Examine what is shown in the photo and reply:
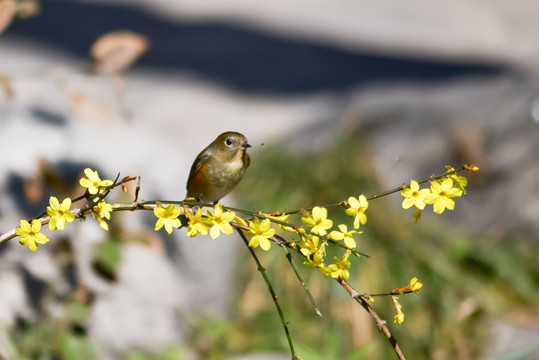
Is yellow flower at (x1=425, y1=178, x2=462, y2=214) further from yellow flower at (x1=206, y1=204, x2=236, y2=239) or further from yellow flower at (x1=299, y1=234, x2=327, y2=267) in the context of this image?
yellow flower at (x1=206, y1=204, x2=236, y2=239)

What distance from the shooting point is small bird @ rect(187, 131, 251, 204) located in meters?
1.17

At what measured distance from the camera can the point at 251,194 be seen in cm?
354

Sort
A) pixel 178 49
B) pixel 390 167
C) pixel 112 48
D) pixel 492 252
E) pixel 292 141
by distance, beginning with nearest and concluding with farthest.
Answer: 1. pixel 112 48
2. pixel 492 252
3. pixel 390 167
4. pixel 292 141
5. pixel 178 49

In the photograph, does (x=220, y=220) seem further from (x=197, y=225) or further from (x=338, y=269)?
(x=338, y=269)

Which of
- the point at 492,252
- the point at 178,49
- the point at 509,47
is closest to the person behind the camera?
the point at 492,252

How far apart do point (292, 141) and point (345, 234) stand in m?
3.37

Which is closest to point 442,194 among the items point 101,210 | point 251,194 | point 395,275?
point 101,210

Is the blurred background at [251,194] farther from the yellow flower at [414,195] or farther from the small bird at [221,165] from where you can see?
the yellow flower at [414,195]

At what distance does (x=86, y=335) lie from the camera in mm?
2111

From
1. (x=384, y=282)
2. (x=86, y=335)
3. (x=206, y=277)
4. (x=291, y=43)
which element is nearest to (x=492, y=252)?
(x=384, y=282)

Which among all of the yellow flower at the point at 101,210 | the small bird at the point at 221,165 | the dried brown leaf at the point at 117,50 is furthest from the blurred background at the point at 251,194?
the yellow flower at the point at 101,210

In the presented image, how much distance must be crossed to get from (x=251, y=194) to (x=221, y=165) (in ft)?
7.67

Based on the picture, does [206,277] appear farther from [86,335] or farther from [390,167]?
[390,167]

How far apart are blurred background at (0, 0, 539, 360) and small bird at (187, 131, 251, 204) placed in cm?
45
